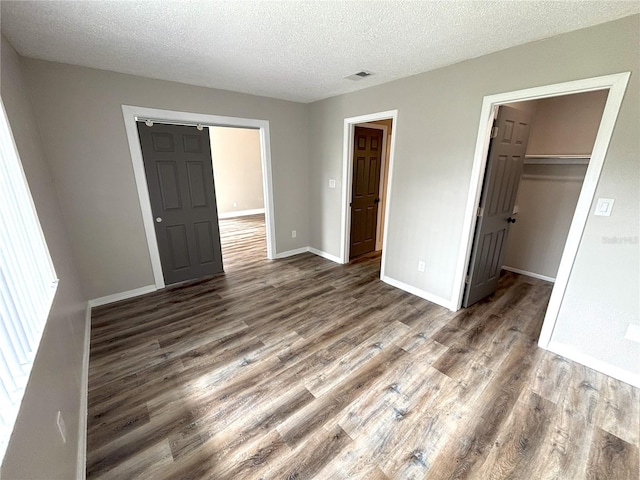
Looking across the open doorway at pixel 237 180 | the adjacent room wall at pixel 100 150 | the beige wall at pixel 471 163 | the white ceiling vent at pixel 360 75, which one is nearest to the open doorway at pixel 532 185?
the beige wall at pixel 471 163

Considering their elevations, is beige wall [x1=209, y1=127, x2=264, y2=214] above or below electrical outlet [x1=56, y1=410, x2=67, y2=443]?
above

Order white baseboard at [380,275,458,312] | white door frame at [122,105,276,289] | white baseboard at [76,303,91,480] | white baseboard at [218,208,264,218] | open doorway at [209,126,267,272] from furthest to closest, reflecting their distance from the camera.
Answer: white baseboard at [218,208,264,218], open doorway at [209,126,267,272], white baseboard at [380,275,458,312], white door frame at [122,105,276,289], white baseboard at [76,303,91,480]

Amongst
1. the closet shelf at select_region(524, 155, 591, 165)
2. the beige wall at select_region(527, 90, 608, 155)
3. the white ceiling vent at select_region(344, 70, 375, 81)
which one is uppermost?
the white ceiling vent at select_region(344, 70, 375, 81)

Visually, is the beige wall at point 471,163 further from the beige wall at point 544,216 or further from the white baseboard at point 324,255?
the beige wall at point 544,216

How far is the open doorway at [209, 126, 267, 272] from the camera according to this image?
22.1ft

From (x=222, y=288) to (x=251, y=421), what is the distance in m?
1.95

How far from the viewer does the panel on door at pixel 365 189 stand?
3.90 m

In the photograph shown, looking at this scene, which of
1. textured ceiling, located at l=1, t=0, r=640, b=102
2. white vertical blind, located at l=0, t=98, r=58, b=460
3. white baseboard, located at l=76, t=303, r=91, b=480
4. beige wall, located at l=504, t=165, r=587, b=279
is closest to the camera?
white vertical blind, located at l=0, t=98, r=58, b=460

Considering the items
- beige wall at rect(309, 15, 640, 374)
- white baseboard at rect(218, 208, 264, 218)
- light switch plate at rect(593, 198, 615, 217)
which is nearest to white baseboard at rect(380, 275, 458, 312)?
beige wall at rect(309, 15, 640, 374)

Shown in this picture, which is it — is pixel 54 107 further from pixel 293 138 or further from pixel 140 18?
pixel 293 138

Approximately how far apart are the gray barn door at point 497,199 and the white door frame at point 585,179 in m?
0.08

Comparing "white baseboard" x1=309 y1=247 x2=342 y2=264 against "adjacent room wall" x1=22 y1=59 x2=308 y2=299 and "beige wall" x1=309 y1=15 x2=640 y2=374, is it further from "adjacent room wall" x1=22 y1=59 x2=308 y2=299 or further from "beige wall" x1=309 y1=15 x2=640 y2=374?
"adjacent room wall" x1=22 y1=59 x2=308 y2=299

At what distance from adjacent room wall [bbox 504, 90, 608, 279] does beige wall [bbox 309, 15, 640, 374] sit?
4.20 ft

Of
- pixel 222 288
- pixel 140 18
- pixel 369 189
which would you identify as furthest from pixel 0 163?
pixel 369 189
